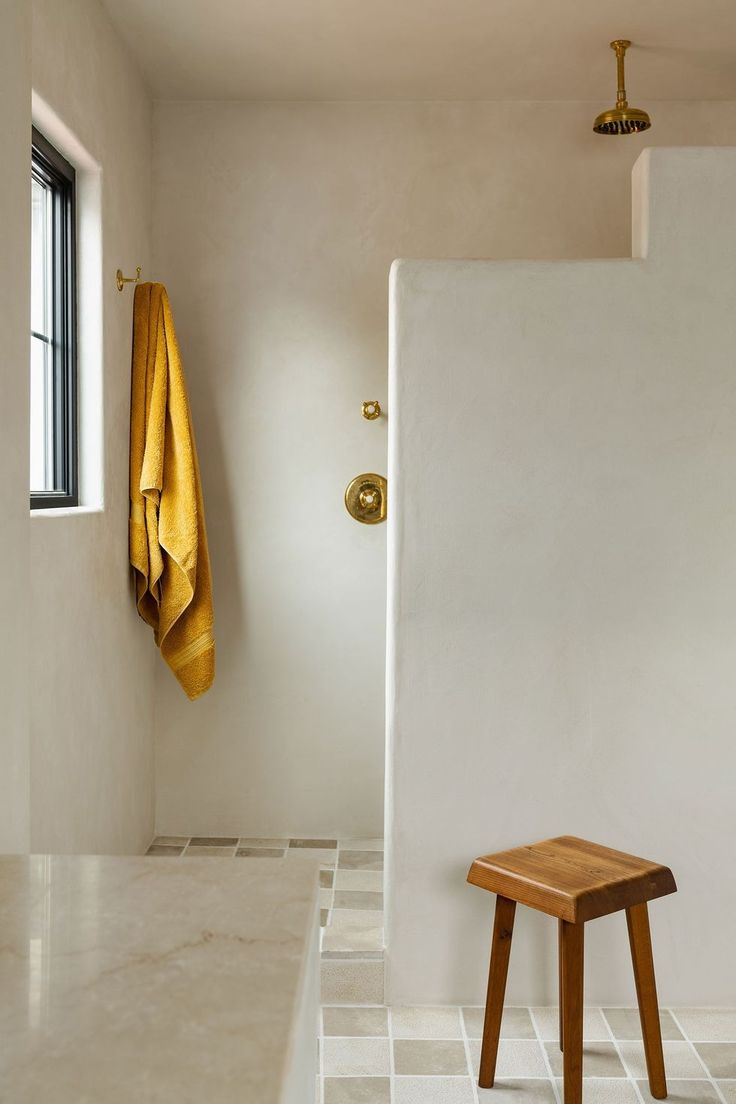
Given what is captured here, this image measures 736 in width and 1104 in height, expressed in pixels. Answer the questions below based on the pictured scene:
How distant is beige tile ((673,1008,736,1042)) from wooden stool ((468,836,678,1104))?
0.25 metres

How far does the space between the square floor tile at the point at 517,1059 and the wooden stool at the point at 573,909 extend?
6 cm

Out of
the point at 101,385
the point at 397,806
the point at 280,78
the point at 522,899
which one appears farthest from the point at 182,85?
the point at 522,899

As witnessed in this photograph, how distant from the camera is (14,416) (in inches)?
47.3

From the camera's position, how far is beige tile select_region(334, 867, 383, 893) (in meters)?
3.03

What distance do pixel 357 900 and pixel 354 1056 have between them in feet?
2.36

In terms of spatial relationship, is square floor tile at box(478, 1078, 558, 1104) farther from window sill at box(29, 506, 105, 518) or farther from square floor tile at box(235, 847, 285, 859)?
window sill at box(29, 506, 105, 518)

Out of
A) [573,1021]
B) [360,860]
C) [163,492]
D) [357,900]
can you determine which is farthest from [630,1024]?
[163,492]

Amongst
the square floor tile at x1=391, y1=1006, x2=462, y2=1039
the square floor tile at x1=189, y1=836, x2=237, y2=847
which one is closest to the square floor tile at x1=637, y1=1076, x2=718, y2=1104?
the square floor tile at x1=391, y1=1006, x2=462, y2=1039

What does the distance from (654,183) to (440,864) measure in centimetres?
162

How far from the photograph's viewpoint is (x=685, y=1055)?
7.29 feet

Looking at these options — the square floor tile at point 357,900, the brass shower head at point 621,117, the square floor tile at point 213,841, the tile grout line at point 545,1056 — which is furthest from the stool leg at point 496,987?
the brass shower head at point 621,117

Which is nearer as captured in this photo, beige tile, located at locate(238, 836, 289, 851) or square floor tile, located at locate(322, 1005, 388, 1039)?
square floor tile, located at locate(322, 1005, 388, 1039)

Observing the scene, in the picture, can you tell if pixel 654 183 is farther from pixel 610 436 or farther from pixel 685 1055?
pixel 685 1055

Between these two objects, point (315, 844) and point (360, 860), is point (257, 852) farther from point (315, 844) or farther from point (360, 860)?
point (360, 860)
